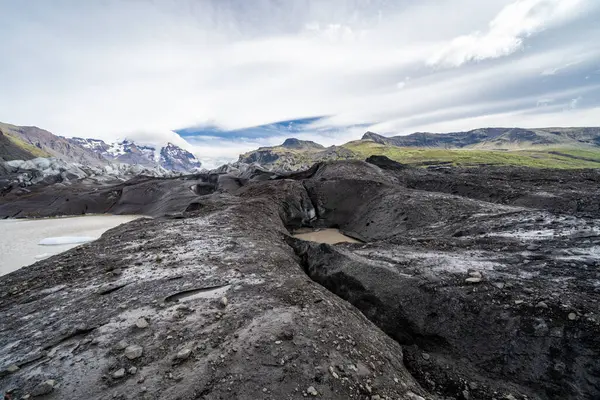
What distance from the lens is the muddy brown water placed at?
2398 centimetres

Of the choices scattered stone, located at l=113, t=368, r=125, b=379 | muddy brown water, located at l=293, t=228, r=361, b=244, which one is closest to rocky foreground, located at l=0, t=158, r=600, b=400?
scattered stone, located at l=113, t=368, r=125, b=379

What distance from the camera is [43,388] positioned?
17.0ft

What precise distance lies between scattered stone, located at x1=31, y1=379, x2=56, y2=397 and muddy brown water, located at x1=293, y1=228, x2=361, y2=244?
63.2 feet

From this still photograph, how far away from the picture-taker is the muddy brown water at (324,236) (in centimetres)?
2398

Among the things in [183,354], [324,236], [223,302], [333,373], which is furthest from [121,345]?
[324,236]

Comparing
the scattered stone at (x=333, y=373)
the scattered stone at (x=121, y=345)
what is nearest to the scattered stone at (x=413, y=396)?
the scattered stone at (x=333, y=373)

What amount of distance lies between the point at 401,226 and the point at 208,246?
13523 mm

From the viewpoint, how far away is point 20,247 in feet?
75.0

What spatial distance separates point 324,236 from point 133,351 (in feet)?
65.9

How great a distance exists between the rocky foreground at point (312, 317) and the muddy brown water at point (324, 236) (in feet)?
31.0

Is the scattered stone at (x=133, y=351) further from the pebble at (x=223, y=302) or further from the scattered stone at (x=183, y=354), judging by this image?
the pebble at (x=223, y=302)

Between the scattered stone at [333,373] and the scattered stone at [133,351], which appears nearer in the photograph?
the scattered stone at [333,373]

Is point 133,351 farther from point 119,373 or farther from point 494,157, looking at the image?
point 494,157

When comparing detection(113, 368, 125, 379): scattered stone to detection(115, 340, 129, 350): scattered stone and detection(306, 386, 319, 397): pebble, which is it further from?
detection(306, 386, 319, 397): pebble
